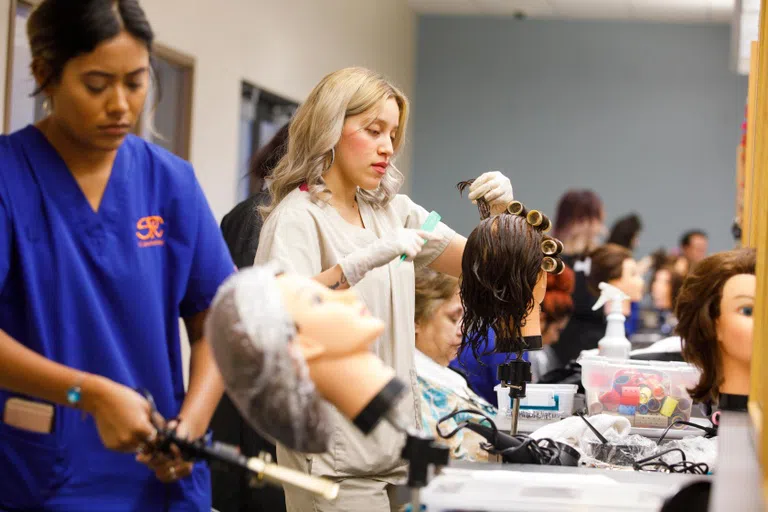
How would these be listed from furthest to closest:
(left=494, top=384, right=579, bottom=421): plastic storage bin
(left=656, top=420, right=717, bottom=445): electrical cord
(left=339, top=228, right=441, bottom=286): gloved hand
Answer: (left=494, top=384, right=579, bottom=421): plastic storage bin
(left=656, top=420, right=717, bottom=445): electrical cord
(left=339, top=228, right=441, bottom=286): gloved hand

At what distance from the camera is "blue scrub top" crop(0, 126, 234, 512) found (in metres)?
1.43

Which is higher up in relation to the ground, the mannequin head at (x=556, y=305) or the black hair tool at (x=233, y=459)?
the mannequin head at (x=556, y=305)

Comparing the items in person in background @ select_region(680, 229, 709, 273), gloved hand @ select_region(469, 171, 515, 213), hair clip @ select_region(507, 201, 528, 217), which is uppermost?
person in background @ select_region(680, 229, 709, 273)

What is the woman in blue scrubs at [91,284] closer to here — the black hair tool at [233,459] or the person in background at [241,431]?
the black hair tool at [233,459]

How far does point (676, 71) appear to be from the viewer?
10.6 m

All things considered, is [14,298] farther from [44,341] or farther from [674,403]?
[674,403]

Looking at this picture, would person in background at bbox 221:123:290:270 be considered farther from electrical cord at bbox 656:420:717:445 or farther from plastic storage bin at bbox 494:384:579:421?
electrical cord at bbox 656:420:717:445

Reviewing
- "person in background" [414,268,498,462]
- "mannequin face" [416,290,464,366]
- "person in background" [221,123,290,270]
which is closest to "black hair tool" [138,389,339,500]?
"person in background" [414,268,498,462]

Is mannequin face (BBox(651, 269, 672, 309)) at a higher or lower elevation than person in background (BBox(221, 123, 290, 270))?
lower

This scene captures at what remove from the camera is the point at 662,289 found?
884cm

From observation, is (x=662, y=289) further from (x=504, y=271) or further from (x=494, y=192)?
(x=504, y=271)

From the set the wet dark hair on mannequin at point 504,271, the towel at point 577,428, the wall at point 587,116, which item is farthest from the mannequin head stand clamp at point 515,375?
the wall at point 587,116

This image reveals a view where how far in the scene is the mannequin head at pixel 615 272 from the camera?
485 cm

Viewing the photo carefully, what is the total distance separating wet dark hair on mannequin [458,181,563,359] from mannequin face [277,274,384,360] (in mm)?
A: 794
